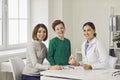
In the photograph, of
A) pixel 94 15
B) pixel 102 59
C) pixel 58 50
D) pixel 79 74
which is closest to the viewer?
pixel 79 74

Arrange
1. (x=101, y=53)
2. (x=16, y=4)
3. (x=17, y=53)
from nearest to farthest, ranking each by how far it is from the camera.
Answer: (x=101, y=53) < (x=17, y=53) < (x=16, y=4)

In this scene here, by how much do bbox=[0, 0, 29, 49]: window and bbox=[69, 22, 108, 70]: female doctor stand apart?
5.19ft

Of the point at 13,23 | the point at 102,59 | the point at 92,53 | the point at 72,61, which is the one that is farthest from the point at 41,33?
the point at 13,23

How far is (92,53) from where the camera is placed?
3287 millimetres

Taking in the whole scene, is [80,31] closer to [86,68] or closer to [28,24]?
[28,24]

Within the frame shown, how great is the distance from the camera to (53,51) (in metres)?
3.42

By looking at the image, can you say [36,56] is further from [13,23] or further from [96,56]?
[13,23]

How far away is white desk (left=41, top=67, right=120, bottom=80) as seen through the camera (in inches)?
105

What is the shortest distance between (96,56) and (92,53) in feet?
0.21

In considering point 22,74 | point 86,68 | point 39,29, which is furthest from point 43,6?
point 86,68

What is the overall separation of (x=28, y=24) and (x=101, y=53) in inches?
83.3

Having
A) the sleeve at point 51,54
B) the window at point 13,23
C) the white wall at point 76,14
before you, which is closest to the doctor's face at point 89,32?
the sleeve at point 51,54

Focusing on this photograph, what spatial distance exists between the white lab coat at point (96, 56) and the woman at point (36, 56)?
53cm

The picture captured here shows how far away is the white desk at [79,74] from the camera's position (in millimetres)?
2677
